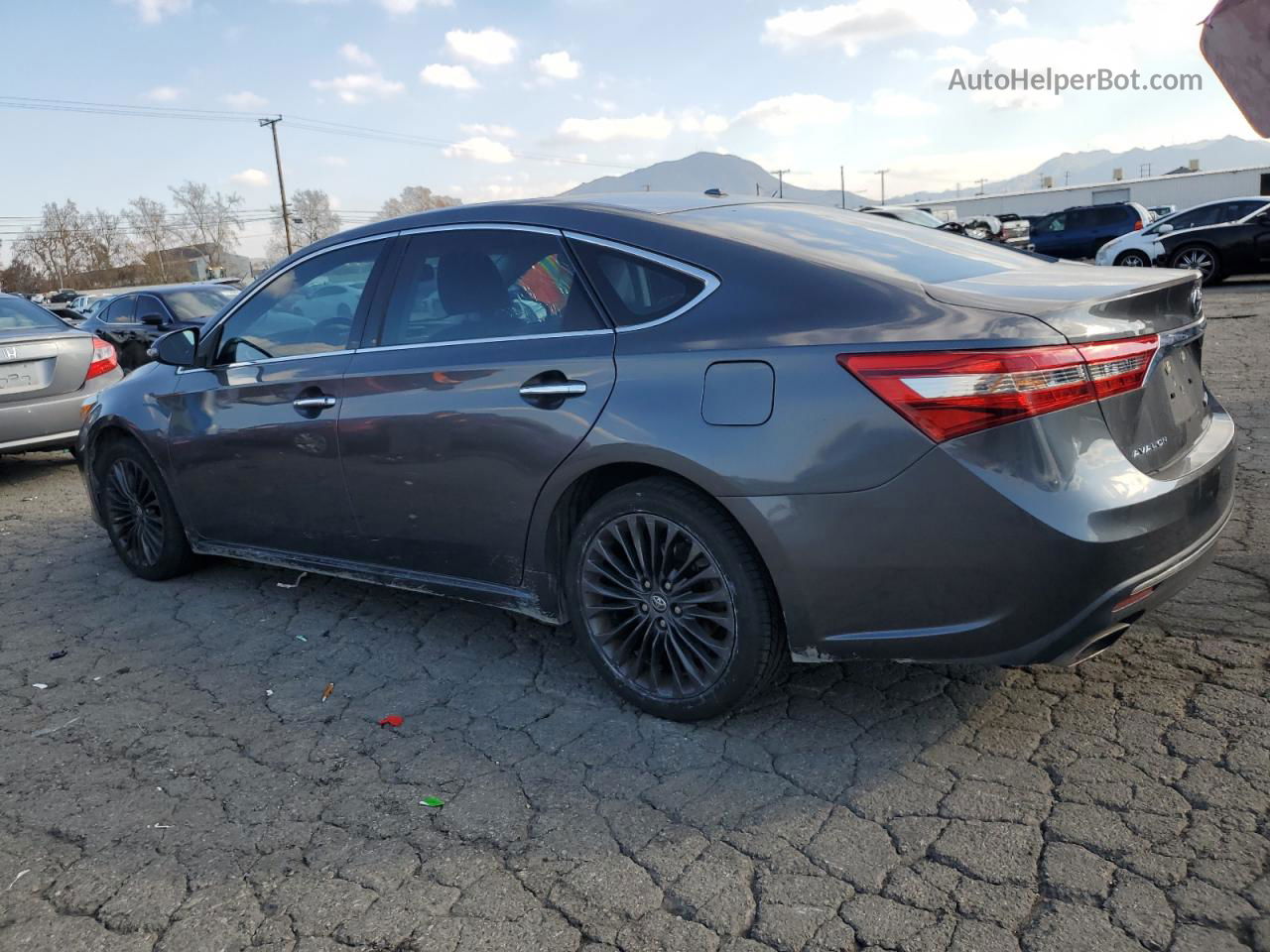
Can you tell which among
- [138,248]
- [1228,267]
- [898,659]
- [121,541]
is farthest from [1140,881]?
[138,248]

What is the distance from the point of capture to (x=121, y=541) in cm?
532

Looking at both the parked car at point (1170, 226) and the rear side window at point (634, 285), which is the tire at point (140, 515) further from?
the parked car at point (1170, 226)

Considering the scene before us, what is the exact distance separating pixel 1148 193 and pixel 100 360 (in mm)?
76907

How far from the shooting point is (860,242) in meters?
3.30

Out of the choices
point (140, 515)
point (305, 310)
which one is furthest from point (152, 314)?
point (305, 310)

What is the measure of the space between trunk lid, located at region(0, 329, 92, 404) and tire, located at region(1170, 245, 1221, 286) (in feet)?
53.6

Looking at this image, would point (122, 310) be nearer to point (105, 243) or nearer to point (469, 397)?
point (469, 397)

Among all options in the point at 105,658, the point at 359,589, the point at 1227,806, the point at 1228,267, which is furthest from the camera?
the point at 1228,267

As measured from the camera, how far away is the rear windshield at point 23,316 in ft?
27.3

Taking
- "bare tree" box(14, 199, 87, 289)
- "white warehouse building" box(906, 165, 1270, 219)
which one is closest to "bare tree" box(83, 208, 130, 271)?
"bare tree" box(14, 199, 87, 289)

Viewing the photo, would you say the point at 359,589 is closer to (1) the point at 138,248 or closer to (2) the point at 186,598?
(2) the point at 186,598

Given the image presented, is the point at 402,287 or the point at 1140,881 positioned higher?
the point at 402,287

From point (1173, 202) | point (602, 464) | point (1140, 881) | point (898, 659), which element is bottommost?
point (1140, 881)

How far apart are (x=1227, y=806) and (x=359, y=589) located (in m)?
3.57
